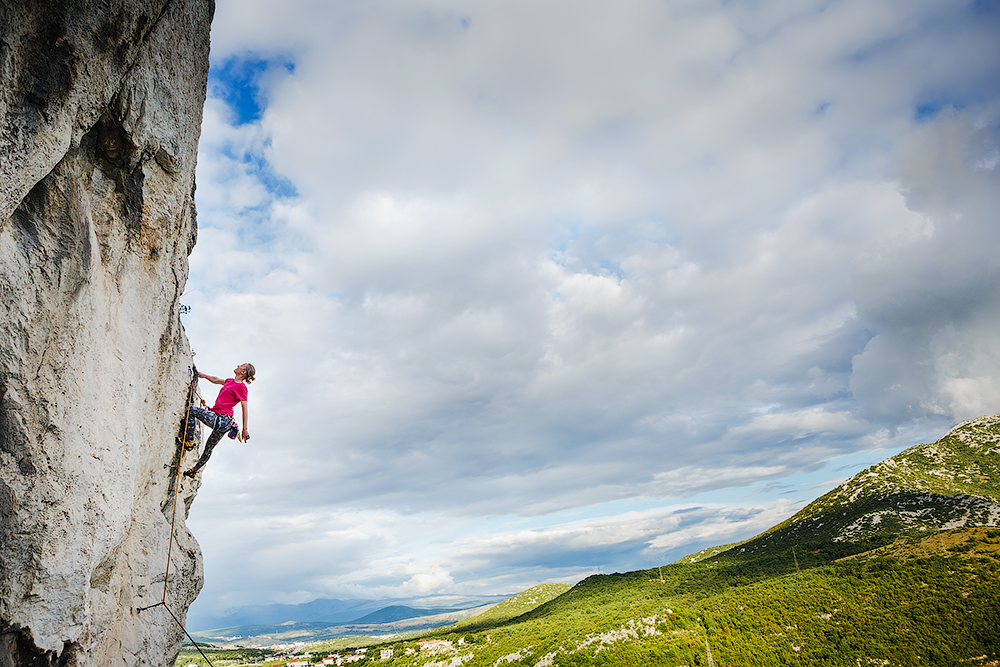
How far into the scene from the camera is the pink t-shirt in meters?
14.2

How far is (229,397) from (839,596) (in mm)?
66492

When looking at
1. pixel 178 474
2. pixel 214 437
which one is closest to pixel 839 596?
pixel 214 437

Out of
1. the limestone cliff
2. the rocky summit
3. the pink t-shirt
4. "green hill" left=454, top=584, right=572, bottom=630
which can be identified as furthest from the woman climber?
"green hill" left=454, top=584, right=572, bottom=630

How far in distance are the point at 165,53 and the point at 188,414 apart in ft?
29.6

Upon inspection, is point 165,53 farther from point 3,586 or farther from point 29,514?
point 3,586

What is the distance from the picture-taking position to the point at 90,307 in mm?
9398

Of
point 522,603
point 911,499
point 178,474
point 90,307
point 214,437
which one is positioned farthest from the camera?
point 522,603

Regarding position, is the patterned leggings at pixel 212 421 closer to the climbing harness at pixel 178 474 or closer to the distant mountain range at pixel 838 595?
the climbing harness at pixel 178 474

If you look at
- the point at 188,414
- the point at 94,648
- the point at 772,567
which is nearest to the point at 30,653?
the point at 94,648

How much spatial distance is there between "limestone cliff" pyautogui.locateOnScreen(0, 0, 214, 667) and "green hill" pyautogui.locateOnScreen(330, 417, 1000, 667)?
186 feet

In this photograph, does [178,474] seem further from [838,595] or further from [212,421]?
[838,595]

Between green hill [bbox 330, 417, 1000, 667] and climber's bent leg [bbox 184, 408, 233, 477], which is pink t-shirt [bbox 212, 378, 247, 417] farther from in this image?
green hill [bbox 330, 417, 1000, 667]

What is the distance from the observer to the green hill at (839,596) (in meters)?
48.4

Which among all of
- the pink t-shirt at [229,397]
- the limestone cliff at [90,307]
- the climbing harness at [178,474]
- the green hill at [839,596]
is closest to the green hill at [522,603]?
the green hill at [839,596]
